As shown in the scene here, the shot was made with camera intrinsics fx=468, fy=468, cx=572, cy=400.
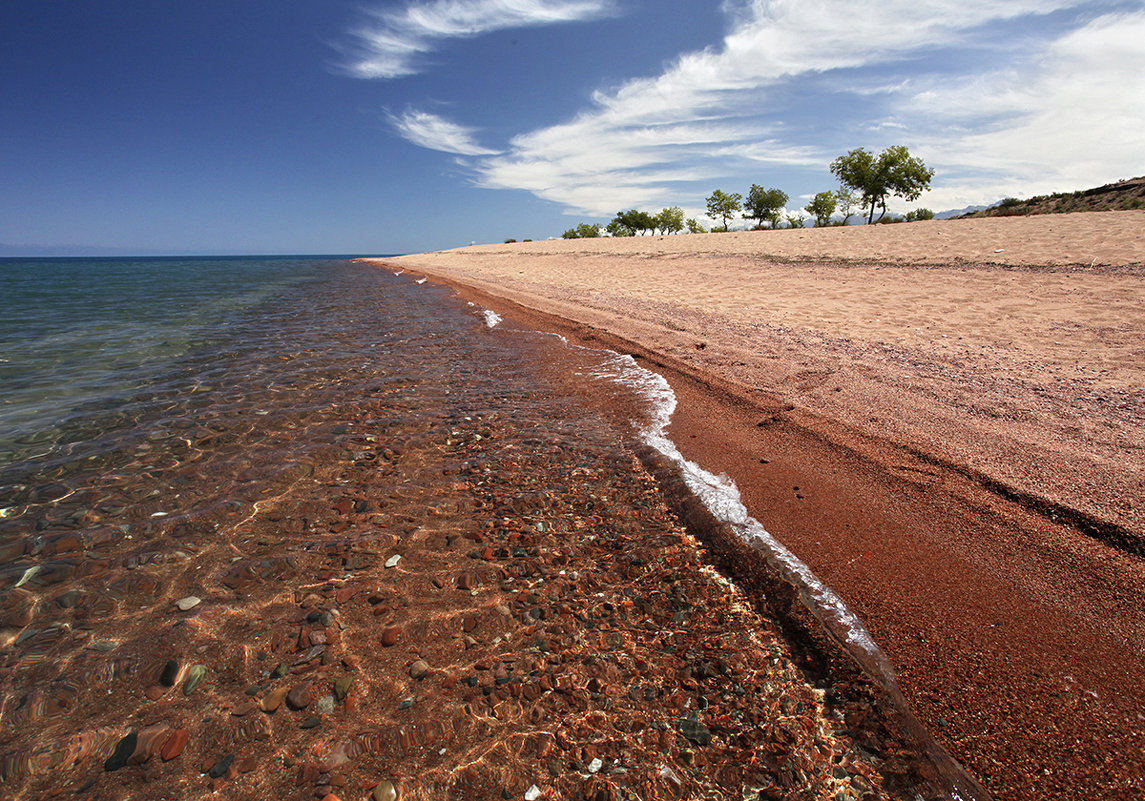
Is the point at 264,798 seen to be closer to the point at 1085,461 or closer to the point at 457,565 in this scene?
the point at 457,565

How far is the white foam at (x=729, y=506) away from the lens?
314cm

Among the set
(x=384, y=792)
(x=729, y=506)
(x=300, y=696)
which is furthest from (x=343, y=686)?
(x=729, y=506)

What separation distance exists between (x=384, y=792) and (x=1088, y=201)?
54.2m

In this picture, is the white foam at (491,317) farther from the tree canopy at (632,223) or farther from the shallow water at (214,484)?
the tree canopy at (632,223)

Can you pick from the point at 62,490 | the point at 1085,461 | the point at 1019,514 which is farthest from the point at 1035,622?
the point at 62,490

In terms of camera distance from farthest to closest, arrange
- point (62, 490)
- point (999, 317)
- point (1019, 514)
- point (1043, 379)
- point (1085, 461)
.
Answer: point (999, 317) < point (1043, 379) < point (62, 490) < point (1085, 461) < point (1019, 514)

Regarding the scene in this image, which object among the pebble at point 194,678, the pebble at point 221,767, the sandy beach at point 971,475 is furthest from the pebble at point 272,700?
the sandy beach at point 971,475

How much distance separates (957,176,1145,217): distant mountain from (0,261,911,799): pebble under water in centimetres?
4452

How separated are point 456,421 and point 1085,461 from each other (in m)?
7.08

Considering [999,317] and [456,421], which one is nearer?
[456,421]

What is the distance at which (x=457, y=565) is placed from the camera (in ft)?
13.1

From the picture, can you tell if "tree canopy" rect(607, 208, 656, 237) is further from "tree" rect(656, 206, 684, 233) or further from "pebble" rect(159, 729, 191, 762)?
"pebble" rect(159, 729, 191, 762)

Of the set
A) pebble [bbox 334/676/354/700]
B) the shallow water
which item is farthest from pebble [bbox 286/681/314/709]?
the shallow water

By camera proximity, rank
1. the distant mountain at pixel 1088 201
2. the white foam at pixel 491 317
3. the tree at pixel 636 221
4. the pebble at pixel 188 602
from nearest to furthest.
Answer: the pebble at pixel 188 602
the white foam at pixel 491 317
the distant mountain at pixel 1088 201
the tree at pixel 636 221
